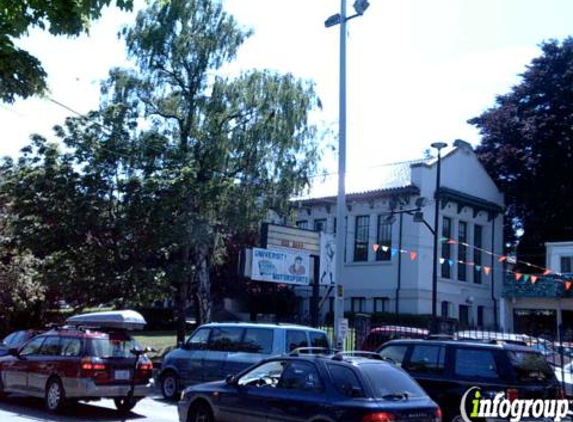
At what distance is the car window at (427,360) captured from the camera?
38.2ft

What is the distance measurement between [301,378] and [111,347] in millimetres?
5619

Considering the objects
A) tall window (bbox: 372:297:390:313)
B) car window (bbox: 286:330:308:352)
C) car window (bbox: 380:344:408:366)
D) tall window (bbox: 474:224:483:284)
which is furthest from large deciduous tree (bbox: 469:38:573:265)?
car window (bbox: 380:344:408:366)

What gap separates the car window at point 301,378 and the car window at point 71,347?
5396 millimetres

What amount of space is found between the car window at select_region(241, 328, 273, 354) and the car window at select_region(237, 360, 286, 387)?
4262mm

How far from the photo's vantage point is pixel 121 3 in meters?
8.20

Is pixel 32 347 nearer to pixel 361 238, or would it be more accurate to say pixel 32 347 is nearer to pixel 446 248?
pixel 361 238

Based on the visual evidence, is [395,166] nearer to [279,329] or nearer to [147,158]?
[147,158]

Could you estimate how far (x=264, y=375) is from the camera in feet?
33.2

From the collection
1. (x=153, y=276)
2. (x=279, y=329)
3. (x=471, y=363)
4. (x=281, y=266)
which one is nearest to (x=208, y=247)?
(x=153, y=276)

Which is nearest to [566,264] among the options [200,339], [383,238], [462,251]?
[462,251]

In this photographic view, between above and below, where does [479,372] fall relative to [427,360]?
below

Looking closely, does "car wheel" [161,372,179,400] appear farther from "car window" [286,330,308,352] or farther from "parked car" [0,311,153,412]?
"car window" [286,330,308,352]

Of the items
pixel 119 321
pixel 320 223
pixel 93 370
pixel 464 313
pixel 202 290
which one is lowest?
pixel 93 370

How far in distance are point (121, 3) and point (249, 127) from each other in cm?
1865
